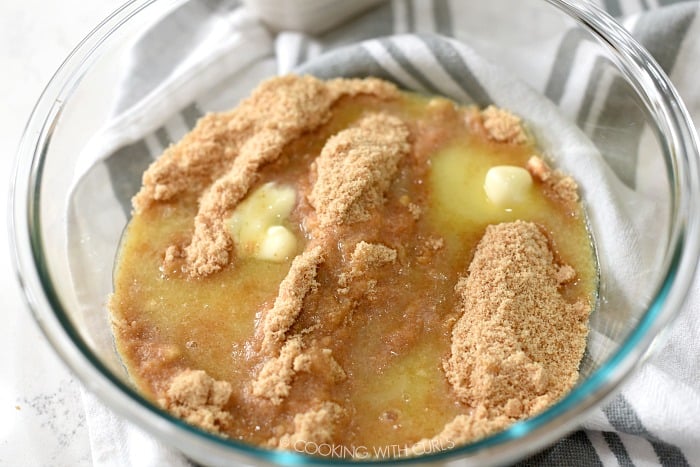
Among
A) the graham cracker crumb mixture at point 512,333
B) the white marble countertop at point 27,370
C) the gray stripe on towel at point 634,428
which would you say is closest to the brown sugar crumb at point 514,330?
the graham cracker crumb mixture at point 512,333

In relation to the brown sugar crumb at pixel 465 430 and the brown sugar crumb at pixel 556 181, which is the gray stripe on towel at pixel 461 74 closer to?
the brown sugar crumb at pixel 556 181

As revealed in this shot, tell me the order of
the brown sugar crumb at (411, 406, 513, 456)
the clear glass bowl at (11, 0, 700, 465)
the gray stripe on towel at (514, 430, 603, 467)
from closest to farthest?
the clear glass bowl at (11, 0, 700, 465)
the brown sugar crumb at (411, 406, 513, 456)
the gray stripe on towel at (514, 430, 603, 467)

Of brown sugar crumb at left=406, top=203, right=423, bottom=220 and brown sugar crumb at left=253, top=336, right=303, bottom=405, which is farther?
brown sugar crumb at left=406, top=203, right=423, bottom=220

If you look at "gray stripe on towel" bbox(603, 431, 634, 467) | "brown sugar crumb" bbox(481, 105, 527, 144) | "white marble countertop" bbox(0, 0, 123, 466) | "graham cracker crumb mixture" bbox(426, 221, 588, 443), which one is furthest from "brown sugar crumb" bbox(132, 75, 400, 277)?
"gray stripe on towel" bbox(603, 431, 634, 467)

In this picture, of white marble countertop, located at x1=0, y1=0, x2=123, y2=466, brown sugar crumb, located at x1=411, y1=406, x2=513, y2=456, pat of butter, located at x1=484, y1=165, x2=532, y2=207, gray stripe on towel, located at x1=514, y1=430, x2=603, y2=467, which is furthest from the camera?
pat of butter, located at x1=484, y1=165, x2=532, y2=207

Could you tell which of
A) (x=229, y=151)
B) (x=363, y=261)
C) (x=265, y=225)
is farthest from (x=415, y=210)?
(x=229, y=151)

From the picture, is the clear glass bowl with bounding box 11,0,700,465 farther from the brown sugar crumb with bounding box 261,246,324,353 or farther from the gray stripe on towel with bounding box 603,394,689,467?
the brown sugar crumb with bounding box 261,246,324,353

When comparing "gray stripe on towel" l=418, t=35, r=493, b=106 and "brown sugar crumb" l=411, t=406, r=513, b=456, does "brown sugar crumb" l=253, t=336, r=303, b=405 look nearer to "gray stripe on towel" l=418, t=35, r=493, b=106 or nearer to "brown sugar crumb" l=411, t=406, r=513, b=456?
"brown sugar crumb" l=411, t=406, r=513, b=456

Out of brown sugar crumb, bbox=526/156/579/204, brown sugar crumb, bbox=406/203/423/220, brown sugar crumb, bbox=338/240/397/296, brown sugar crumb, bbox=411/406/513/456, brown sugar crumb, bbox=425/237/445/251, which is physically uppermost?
brown sugar crumb, bbox=338/240/397/296

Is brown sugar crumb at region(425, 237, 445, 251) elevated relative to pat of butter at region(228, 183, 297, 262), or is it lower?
lower
